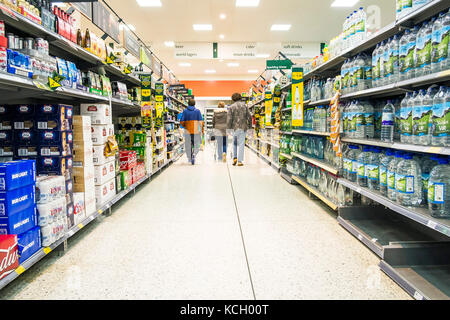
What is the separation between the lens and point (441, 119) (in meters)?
1.84

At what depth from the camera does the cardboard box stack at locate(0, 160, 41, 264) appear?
70.9 inches

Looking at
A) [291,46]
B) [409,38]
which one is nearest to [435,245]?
[409,38]

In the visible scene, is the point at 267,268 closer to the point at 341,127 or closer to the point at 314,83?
the point at 341,127

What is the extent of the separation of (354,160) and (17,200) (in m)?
2.82

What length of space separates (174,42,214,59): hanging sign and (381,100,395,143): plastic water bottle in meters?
10.9

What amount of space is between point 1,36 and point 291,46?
1226 cm

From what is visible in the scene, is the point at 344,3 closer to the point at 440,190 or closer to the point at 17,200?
the point at 440,190

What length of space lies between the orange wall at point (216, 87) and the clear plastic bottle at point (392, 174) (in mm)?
20714

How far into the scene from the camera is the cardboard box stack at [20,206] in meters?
1.80

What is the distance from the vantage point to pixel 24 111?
2.44 meters

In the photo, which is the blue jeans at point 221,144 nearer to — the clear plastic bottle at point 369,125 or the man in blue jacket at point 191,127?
the man in blue jacket at point 191,127

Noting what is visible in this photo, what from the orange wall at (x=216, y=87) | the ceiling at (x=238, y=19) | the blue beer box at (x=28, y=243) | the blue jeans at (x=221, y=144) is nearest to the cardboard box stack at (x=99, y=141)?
the blue beer box at (x=28, y=243)

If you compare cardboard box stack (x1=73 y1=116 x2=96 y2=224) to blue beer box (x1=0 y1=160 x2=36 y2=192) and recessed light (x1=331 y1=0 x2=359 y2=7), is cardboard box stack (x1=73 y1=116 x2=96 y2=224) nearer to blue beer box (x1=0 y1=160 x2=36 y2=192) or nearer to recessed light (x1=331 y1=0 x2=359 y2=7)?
blue beer box (x1=0 y1=160 x2=36 y2=192)

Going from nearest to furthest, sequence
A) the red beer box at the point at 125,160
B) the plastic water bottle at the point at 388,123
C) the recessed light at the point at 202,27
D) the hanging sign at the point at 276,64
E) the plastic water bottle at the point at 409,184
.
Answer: the plastic water bottle at the point at 409,184, the plastic water bottle at the point at 388,123, the red beer box at the point at 125,160, the hanging sign at the point at 276,64, the recessed light at the point at 202,27
